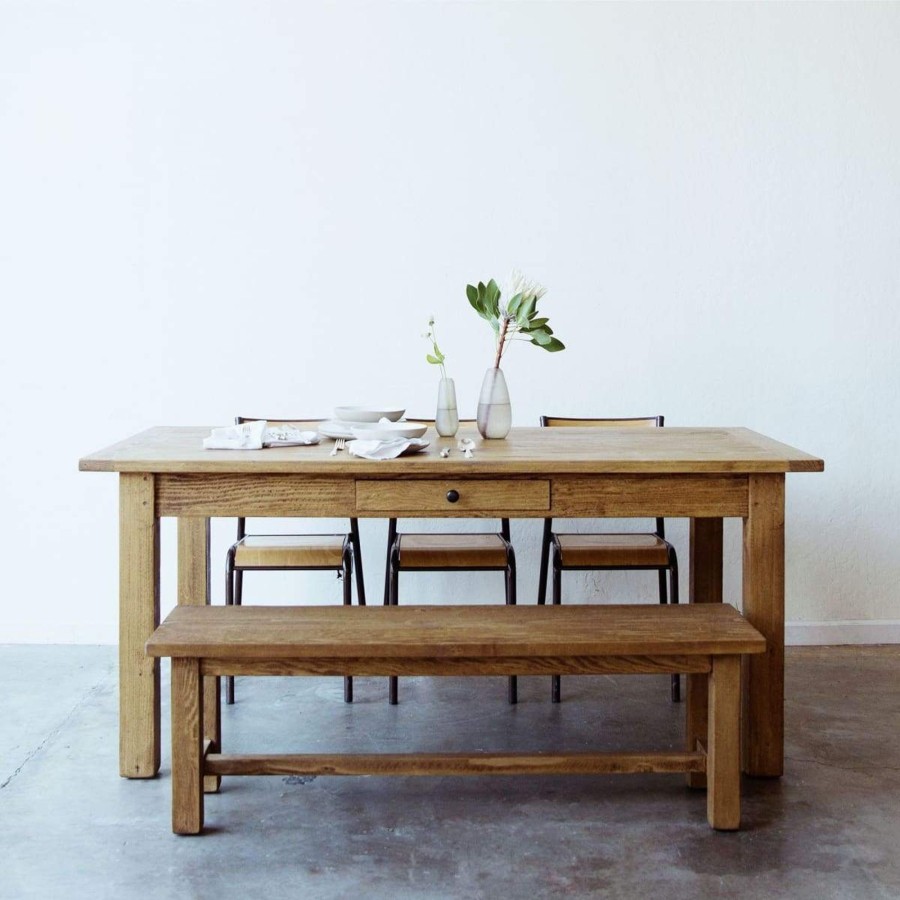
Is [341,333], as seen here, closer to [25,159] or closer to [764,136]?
[25,159]

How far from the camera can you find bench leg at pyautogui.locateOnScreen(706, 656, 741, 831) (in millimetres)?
2711

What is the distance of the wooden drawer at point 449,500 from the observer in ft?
9.65

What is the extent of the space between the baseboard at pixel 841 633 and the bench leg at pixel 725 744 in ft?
6.26

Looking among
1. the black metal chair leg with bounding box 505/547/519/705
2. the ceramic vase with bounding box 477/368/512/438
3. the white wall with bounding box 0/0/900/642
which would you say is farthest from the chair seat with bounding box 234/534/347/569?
the white wall with bounding box 0/0/900/642

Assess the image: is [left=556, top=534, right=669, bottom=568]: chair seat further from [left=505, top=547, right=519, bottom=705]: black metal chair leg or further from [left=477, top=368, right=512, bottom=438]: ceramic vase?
[left=477, top=368, right=512, bottom=438]: ceramic vase

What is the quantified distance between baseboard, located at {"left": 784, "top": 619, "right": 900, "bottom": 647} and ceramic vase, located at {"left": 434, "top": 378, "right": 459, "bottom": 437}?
6.35ft

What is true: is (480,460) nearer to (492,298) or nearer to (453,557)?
(492,298)

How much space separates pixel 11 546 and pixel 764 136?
11.3 ft

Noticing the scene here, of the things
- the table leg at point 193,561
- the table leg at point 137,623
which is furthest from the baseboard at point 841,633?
the table leg at point 137,623

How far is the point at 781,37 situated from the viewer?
437 centimetres

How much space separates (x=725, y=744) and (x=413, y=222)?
2486 mm

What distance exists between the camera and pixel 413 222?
4.41 meters

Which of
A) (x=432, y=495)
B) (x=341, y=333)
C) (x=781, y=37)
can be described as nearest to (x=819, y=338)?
(x=781, y=37)

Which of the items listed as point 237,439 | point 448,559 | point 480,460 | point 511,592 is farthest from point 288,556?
point 480,460
